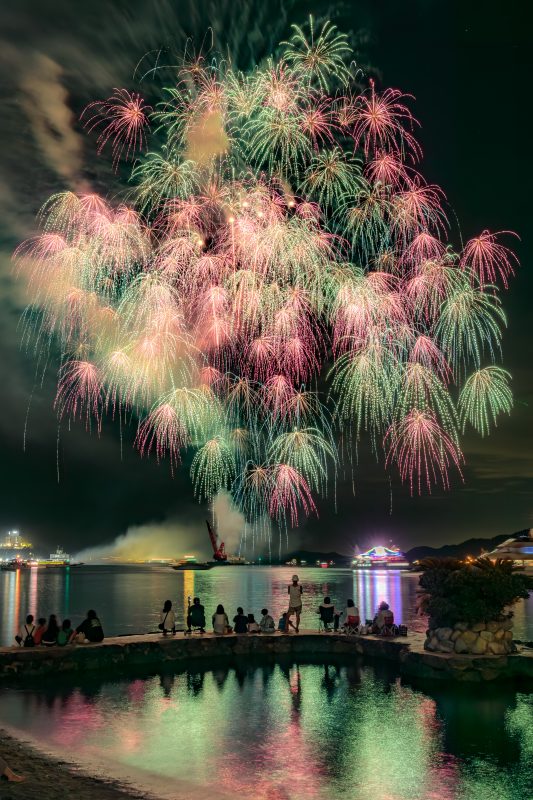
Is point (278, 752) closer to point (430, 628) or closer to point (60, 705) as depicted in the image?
point (60, 705)

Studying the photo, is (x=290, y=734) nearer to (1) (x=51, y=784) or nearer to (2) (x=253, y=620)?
(1) (x=51, y=784)

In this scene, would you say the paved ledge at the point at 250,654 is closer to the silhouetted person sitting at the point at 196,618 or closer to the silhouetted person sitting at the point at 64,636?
the silhouetted person sitting at the point at 64,636

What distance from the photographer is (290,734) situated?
14781 mm

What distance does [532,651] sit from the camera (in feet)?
69.4

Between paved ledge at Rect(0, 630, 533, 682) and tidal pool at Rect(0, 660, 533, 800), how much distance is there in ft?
3.58

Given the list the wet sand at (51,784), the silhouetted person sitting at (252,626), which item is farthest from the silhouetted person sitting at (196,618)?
the wet sand at (51,784)

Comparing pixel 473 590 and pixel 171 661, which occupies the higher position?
pixel 473 590

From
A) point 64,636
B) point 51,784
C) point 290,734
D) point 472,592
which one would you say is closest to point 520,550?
point 472,592

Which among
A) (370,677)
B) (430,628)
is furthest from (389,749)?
(430,628)

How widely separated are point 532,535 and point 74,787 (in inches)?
6041

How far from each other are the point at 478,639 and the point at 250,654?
7649 millimetres

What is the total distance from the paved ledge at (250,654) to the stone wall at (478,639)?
1.26 feet

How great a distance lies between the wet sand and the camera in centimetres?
1079

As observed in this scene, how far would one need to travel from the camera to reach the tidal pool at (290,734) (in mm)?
11789
